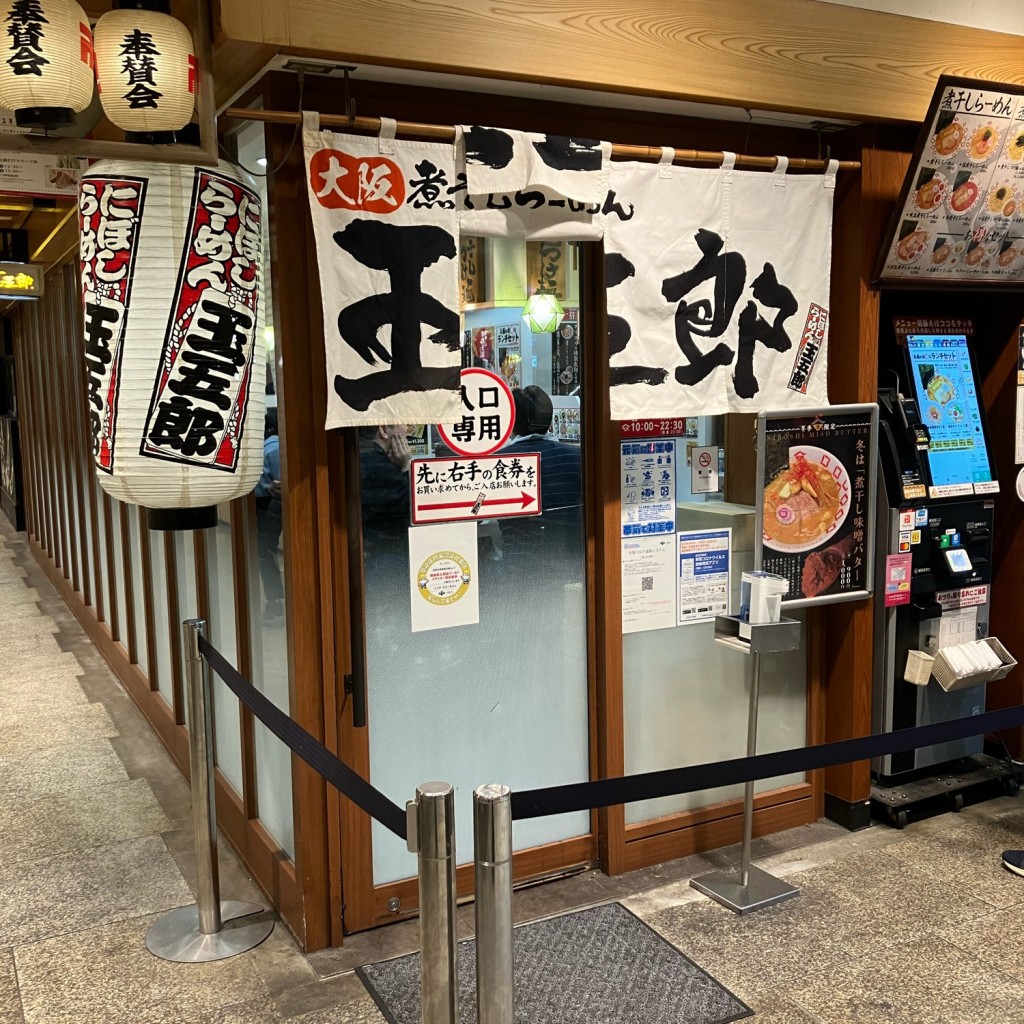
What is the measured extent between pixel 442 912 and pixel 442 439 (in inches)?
81.2

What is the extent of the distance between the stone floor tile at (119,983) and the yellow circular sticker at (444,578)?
1524mm

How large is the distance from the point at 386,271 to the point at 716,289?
1.40 m

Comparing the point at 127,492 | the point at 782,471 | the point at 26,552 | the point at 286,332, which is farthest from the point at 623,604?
the point at 26,552

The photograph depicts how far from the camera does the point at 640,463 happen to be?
4.45m

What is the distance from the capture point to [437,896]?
2336mm

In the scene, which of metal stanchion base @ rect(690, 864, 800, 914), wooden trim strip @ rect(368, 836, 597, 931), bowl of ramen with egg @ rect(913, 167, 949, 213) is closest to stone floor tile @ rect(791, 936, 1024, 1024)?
metal stanchion base @ rect(690, 864, 800, 914)

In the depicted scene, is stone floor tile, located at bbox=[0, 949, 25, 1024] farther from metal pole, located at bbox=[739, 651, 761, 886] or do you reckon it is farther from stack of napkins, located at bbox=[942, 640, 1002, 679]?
stack of napkins, located at bbox=[942, 640, 1002, 679]

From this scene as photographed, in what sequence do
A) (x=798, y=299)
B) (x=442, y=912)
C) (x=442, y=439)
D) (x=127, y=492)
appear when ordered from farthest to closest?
(x=798, y=299)
(x=442, y=439)
(x=127, y=492)
(x=442, y=912)

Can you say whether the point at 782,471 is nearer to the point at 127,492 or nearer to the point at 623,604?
the point at 623,604

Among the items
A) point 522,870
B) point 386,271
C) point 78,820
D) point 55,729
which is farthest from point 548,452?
point 55,729

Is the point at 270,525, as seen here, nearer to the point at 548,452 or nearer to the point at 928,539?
the point at 548,452

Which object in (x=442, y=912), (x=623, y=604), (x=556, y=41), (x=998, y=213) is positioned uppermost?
(x=556, y=41)

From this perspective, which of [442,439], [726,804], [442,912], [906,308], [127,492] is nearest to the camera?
[442,912]

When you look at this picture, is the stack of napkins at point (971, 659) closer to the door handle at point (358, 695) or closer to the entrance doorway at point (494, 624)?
the entrance doorway at point (494, 624)
